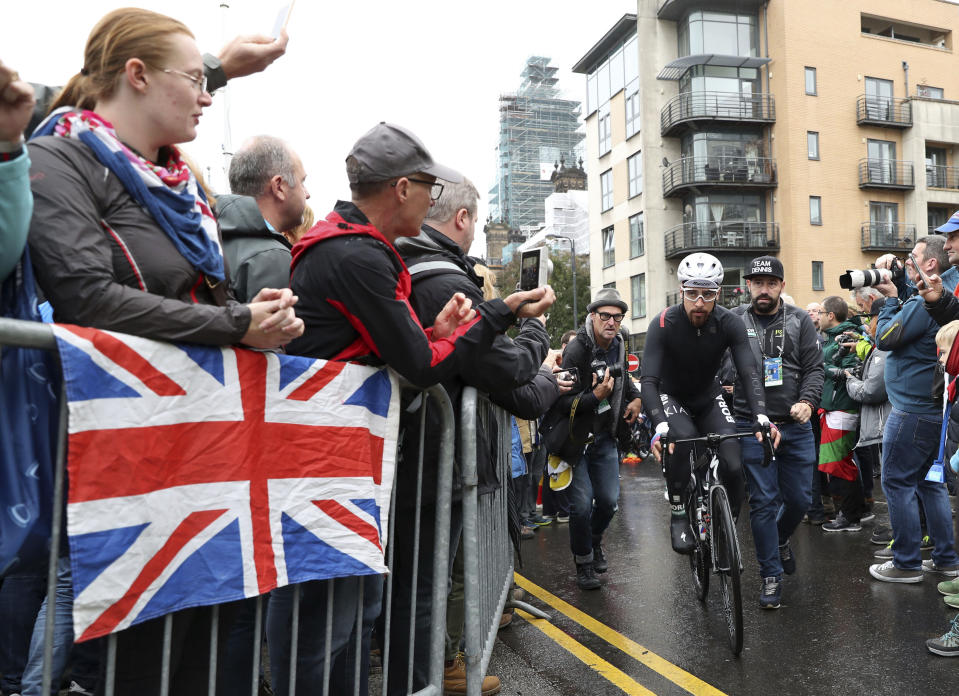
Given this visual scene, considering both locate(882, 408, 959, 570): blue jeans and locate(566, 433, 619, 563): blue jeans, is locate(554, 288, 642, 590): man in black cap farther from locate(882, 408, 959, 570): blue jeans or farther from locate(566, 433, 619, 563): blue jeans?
locate(882, 408, 959, 570): blue jeans

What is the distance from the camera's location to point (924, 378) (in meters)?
5.35

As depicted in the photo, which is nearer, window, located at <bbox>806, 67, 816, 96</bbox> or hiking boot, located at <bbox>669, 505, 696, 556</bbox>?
hiking boot, located at <bbox>669, 505, 696, 556</bbox>

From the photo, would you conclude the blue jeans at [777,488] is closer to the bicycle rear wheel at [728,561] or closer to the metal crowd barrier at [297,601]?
the bicycle rear wheel at [728,561]

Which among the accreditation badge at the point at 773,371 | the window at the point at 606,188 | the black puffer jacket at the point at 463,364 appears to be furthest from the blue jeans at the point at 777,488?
the window at the point at 606,188

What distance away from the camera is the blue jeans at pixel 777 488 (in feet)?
17.1

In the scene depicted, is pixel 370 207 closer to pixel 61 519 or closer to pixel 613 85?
pixel 61 519

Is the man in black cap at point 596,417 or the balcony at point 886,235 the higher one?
the balcony at point 886,235

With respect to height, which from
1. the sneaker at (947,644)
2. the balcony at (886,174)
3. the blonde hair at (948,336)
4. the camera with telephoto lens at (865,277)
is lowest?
the sneaker at (947,644)

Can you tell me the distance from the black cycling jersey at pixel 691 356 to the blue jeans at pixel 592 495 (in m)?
0.93

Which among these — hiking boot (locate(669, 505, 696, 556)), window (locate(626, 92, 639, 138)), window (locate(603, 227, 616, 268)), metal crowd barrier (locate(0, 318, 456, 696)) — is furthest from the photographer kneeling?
window (locate(603, 227, 616, 268))

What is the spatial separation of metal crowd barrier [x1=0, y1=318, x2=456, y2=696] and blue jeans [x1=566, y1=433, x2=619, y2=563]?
114 inches

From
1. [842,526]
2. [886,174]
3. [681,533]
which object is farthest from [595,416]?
[886,174]

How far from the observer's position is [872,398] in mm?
6980

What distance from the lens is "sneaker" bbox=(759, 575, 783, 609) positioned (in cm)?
507
